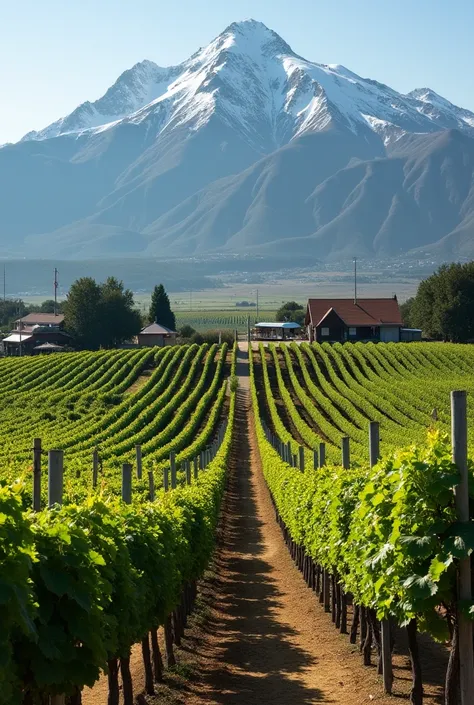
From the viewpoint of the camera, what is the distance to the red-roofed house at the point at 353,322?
115 meters

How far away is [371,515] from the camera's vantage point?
10516 millimetres

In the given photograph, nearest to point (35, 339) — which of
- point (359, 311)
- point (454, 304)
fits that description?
point (359, 311)

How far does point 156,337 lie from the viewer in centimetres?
11988

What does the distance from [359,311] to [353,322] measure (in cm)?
322

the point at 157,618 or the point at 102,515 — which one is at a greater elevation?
the point at 102,515

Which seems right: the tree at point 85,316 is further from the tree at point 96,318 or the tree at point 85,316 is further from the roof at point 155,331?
the roof at point 155,331

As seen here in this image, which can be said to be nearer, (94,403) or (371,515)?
(371,515)

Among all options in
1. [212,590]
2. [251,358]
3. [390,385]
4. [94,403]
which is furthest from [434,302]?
[212,590]

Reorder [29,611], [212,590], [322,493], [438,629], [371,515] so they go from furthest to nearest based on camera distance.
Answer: [212,590] < [322,493] < [371,515] < [438,629] < [29,611]

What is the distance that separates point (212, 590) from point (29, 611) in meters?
15.4

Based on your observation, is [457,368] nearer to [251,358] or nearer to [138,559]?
[251,358]

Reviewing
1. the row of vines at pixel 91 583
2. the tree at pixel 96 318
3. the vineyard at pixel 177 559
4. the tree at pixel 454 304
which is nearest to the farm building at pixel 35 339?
the tree at pixel 96 318

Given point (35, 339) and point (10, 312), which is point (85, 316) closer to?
point (35, 339)

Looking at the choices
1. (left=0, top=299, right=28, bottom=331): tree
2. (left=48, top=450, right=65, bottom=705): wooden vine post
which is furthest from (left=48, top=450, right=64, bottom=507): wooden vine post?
(left=0, top=299, right=28, bottom=331): tree
